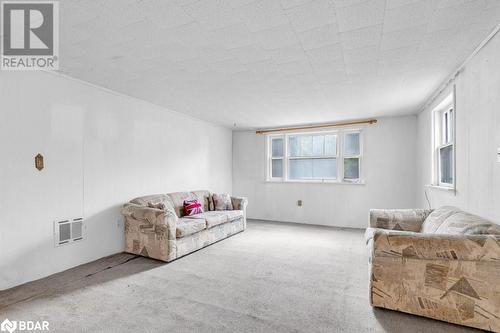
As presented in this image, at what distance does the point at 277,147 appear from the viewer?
673cm

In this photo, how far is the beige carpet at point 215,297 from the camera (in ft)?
6.74

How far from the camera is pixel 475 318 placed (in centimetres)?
193

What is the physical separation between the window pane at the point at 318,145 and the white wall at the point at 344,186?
0.81 m

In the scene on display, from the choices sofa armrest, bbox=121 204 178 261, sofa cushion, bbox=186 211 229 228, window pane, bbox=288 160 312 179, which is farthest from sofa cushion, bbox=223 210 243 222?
window pane, bbox=288 160 312 179

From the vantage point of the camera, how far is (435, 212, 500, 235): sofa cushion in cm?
203

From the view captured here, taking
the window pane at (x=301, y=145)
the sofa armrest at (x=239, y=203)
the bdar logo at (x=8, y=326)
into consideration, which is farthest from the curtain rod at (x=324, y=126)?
the bdar logo at (x=8, y=326)

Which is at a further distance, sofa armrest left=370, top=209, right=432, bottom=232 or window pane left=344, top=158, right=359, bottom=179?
window pane left=344, top=158, right=359, bottom=179

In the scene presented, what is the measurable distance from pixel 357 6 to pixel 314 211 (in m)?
4.85

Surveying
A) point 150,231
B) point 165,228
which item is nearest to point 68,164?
point 150,231

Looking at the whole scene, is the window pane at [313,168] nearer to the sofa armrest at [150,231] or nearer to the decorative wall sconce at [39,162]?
the sofa armrest at [150,231]

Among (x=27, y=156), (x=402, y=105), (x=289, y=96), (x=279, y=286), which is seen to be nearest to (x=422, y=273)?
(x=279, y=286)

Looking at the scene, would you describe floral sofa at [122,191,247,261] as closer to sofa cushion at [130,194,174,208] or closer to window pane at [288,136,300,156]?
sofa cushion at [130,194,174,208]

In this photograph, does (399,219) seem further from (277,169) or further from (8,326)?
(8,326)

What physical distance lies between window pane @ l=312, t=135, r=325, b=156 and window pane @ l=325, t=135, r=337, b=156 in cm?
9
